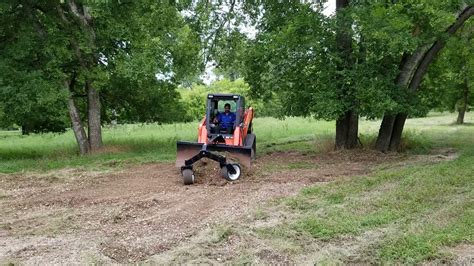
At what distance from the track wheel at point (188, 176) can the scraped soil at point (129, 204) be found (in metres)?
0.14

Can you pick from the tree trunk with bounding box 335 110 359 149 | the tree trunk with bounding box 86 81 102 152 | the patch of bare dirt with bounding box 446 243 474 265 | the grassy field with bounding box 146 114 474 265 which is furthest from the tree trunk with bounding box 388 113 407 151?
the patch of bare dirt with bounding box 446 243 474 265

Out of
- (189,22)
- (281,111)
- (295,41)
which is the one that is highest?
(189,22)

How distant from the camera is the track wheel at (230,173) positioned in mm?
10953

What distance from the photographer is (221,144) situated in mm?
12367

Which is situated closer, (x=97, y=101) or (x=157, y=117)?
(x=97, y=101)

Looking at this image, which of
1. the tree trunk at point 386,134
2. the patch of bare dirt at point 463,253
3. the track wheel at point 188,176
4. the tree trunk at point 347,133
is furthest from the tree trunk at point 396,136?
the patch of bare dirt at point 463,253

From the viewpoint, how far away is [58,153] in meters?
19.5

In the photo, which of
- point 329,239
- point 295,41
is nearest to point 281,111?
point 295,41

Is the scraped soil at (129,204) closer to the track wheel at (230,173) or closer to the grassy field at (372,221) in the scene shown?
the track wheel at (230,173)

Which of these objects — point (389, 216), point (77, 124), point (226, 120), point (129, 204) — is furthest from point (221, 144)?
point (77, 124)

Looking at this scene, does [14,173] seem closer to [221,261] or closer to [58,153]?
[58,153]

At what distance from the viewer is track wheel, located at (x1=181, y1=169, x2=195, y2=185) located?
1073 cm

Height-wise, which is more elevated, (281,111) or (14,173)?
(281,111)

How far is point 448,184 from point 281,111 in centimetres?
767
